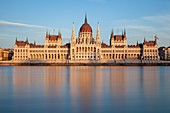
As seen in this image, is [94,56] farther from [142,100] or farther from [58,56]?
[142,100]

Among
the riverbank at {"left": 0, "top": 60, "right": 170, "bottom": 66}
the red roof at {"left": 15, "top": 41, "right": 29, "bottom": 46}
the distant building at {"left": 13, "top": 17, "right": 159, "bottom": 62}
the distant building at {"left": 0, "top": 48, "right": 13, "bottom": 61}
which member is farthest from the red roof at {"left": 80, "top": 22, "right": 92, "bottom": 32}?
the distant building at {"left": 0, "top": 48, "right": 13, "bottom": 61}

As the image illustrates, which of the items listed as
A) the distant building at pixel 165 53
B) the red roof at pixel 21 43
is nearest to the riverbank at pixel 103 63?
the red roof at pixel 21 43

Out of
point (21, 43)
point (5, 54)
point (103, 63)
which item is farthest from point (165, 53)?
point (5, 54)

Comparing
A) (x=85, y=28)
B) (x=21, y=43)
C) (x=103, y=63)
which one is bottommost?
(x=103, y=63)

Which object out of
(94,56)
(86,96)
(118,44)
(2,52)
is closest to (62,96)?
(86,96)

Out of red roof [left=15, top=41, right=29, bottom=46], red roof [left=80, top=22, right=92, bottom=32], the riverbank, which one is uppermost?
red roof [left=80, top=22, right=92, bottom=32]

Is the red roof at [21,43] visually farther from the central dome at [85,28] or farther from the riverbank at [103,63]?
the central dome at [85,28]

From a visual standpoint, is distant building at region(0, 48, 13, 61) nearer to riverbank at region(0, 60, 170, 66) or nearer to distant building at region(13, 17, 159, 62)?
distant building at region(13, 17, 159, 62)

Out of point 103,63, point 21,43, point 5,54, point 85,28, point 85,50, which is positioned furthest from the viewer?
point 5,54

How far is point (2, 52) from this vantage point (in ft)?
409

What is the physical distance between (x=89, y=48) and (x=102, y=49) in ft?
15.2

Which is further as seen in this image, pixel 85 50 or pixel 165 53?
pixel 165 53

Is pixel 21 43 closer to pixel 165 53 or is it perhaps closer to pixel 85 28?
pixel 85 28

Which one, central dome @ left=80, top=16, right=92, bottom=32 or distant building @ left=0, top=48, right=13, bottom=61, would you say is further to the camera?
distant building @ left=0, top=48, right=13, bottom=61
